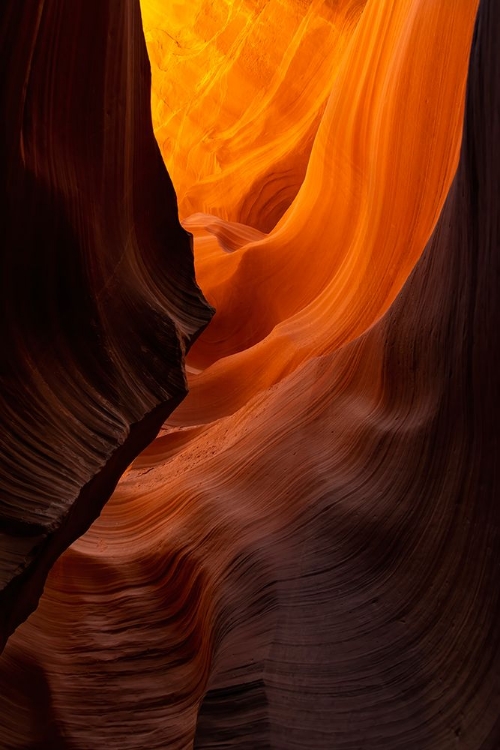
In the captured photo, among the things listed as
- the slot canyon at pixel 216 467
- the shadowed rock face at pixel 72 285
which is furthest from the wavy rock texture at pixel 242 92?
the shadowed rock face at pixel 72 285

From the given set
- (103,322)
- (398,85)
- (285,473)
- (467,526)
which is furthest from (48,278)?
(398,85)

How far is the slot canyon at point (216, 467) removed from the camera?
1664 mm

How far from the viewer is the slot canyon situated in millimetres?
1664

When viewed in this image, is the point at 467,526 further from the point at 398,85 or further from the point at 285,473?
the point at 398,85

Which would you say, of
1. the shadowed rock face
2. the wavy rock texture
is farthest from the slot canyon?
the wavy rock texture

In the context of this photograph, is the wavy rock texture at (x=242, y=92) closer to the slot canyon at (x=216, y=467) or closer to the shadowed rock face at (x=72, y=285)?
the slot canyon at (x=216, y=467)

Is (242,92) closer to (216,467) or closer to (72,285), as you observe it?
(216,467)

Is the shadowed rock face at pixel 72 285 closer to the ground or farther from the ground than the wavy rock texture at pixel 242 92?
closer to the ground

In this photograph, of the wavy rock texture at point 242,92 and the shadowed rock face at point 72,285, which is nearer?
the shadowed rock face at point 72,285

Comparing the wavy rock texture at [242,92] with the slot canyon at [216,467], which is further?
the wavy rock texture at [242,92]

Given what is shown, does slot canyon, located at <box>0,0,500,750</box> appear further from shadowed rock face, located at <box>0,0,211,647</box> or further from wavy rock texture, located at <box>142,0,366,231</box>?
wavy rock texture, located at <box>142,0,366,231</box>

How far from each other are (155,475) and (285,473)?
1290 millimetres

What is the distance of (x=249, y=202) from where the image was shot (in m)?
7.39

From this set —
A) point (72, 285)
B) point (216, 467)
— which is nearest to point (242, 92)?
point (216, 467)
